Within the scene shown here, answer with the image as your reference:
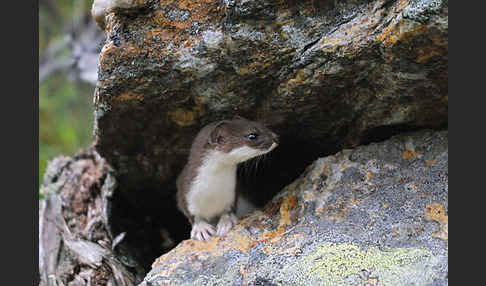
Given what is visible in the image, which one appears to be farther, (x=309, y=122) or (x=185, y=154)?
(x=185, y=154)

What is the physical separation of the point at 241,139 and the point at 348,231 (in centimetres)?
105

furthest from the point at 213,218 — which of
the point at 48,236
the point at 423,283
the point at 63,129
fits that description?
the point at 63,129

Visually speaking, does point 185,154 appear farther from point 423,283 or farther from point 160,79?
point 423,283

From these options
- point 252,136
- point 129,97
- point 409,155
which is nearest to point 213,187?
point 252,136

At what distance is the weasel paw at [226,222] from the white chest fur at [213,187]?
9 cm

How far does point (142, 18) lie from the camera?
121 inches

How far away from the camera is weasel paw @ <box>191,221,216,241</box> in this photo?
356cm

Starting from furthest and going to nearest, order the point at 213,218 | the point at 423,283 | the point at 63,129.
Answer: the point at 63,129, the point at 213,218, the point at 423,283

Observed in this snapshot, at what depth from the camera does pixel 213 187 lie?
376 centimetres

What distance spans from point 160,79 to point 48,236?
1892 millimetres

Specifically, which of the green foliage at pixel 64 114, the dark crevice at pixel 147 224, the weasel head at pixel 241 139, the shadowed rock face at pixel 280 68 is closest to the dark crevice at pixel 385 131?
the shadowed rock face at pixel 280 68

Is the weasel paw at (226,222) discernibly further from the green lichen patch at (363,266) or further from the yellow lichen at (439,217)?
the yellow lichen at (439,217)

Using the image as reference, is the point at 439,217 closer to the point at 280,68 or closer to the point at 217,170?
the point at 280,68

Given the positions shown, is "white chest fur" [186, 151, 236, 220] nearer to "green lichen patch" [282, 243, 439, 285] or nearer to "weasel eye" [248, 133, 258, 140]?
"weasel eye" [248, 133, 258, 140]
